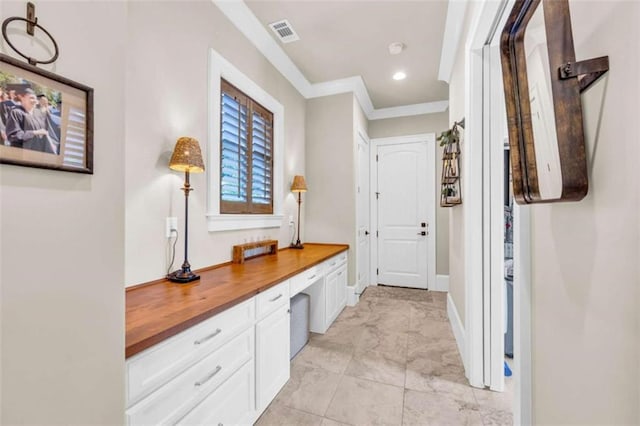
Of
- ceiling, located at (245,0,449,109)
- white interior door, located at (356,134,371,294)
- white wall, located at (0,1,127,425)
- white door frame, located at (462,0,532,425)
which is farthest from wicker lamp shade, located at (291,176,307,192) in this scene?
white wall, located at (0,1,127,425)

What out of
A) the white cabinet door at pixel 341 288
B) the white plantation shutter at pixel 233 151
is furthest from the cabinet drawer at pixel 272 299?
the white cabinet door at pixel 341 288

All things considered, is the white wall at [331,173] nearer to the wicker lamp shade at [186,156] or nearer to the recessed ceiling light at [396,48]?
the recessed ceiling light at [396,48]

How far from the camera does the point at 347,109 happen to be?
3660 millimetres

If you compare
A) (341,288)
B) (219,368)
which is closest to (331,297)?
(341,288)

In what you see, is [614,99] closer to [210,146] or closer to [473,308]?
[473,308]

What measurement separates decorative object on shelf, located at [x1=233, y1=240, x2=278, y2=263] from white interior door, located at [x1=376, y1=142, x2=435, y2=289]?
2385 millimetres

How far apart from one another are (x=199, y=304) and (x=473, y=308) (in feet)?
5.89

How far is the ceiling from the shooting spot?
7.69 feet

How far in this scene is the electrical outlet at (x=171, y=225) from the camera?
69.1 inches

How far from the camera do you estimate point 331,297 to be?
3.03 meters

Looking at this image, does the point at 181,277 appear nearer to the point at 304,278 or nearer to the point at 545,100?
the point at 304,278

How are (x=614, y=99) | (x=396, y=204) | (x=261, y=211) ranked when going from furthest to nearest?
(x=396, y=204)
(x=261, y=211)
(x=614, y=99)

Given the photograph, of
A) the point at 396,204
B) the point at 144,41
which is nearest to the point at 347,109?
the point at 396,204

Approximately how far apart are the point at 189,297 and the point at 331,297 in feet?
6.19
